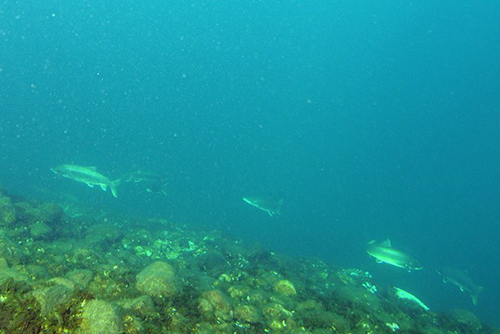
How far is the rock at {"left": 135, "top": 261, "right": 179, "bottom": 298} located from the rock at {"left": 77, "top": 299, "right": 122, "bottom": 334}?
4.38 feet

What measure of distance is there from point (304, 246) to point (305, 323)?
23.9 meters

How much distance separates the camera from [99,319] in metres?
3.86

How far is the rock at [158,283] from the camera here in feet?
17.8

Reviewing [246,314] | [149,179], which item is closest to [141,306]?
[246,314]

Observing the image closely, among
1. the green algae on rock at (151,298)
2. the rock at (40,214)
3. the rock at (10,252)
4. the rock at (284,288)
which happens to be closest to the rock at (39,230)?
the green algae on rock at (151,298)

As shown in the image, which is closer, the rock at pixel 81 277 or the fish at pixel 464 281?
the rock at pixel 81 277

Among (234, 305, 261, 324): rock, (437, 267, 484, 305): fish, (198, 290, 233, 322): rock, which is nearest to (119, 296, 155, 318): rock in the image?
(198, 290, 233, 322): rock

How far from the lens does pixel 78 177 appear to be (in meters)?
13.4

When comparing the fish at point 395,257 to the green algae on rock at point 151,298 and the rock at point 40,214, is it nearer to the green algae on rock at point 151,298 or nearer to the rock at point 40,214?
the green algae on rock at point 151,298

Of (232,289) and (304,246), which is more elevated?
(232,289)

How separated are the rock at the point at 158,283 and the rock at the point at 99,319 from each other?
1.33 metres

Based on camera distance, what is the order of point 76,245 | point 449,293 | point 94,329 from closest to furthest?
point 94,329 → point 76,245 → point 449,293

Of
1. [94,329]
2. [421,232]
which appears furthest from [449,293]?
[421,232]

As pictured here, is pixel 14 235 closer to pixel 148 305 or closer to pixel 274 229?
pixel 148 305
